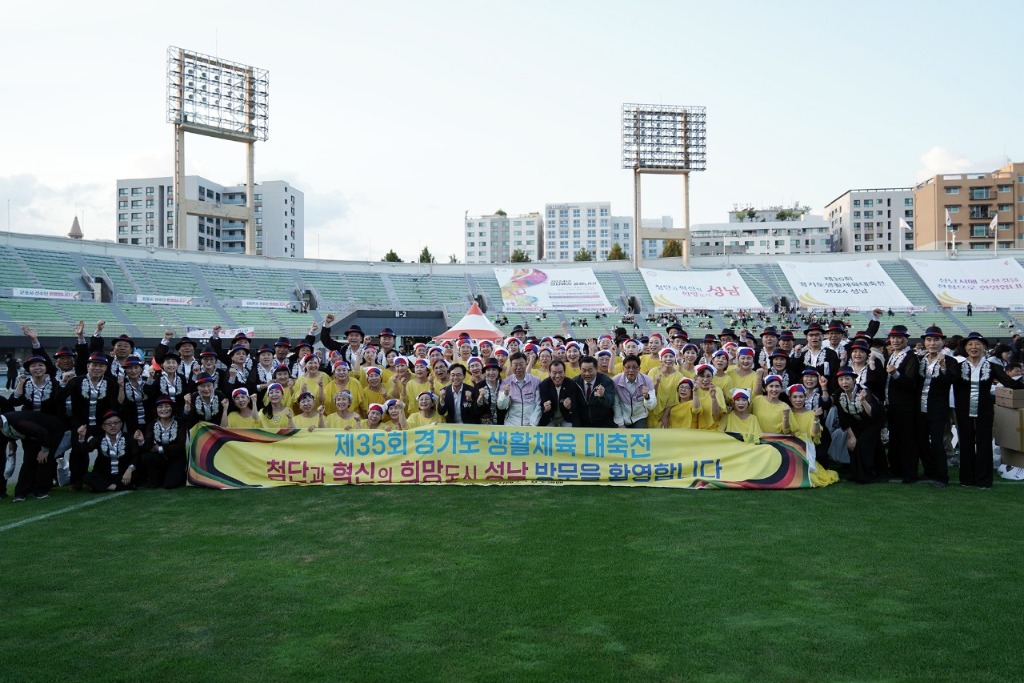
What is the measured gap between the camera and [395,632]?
355 cm

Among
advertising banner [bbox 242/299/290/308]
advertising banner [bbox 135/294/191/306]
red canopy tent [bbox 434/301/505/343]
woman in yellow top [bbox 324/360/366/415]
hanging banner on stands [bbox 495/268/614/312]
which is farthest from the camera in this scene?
hanging banner on stands [bbox 495/268/614/312]

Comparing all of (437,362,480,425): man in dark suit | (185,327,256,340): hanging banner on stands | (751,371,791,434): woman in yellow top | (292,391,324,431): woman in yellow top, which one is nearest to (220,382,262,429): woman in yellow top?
(292,391,324,431): woman in yellow top

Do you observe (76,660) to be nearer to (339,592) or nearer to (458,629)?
(339,592)

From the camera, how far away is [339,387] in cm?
831

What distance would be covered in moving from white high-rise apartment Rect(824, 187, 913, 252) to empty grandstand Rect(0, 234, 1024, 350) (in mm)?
56969

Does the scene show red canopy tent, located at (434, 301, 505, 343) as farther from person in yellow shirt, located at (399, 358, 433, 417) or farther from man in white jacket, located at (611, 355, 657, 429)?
man in white jacket, located at (611, 355, 657, 429)

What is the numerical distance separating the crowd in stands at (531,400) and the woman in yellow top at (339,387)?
2cm

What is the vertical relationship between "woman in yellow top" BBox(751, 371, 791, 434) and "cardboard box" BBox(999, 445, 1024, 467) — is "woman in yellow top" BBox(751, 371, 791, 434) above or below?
above

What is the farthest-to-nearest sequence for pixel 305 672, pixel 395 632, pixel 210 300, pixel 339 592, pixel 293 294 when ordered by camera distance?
pixel 293 294, pixel 210 300, pixel 339 592, pixel 395 632, pixel 305 672

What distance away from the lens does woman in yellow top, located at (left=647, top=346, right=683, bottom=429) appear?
804 cm

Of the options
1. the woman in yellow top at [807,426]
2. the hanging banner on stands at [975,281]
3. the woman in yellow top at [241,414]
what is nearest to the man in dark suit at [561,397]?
the woman in yellow top at [807,426]

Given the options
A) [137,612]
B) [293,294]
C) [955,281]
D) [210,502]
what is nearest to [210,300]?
[293,294]

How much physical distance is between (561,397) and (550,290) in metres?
34.9

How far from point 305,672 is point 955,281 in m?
48.0
